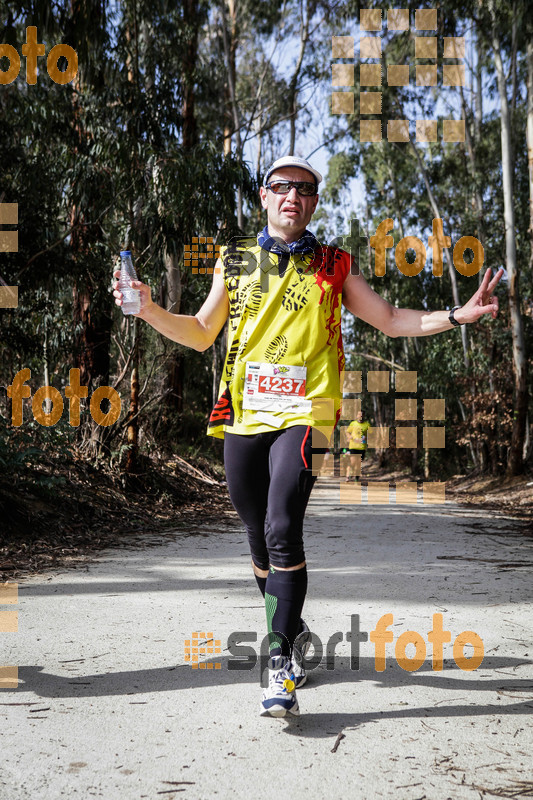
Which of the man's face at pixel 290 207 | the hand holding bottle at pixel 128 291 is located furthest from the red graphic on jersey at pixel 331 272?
the hand holding bottle at pixel 128 291

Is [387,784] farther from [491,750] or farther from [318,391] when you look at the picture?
[318,391]

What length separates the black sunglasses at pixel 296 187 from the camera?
2918 mm

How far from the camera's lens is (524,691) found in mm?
2783

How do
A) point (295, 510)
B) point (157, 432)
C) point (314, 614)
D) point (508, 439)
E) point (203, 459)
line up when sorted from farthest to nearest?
point (508, 439) < point (203, 459) < point (157, 432) < point (314, 614) < point (295, 510)

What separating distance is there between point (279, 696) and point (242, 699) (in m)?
0.25

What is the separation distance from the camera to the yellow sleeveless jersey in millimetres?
2762

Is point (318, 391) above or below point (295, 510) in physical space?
above

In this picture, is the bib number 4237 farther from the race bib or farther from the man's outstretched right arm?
the man's outstretched right arm

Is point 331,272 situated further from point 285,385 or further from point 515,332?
point 515,332

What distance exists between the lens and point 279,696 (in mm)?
2518

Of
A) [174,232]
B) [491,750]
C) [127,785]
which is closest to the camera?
[127,785]

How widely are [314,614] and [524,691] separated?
1.32 meters

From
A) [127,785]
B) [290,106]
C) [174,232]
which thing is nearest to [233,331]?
[127,785]

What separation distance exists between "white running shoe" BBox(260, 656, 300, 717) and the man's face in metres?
1.61
